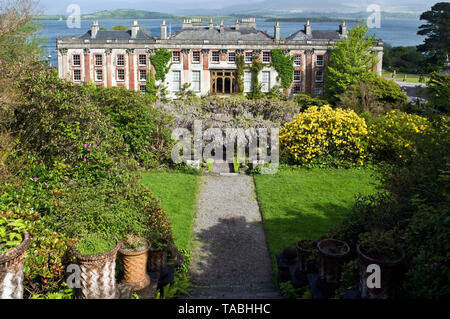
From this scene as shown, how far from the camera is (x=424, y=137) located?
10000 millimetres

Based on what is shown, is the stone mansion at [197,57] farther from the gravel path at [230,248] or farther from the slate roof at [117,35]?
the gravel path at [230,248]

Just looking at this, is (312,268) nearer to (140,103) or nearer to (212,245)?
(212,245)

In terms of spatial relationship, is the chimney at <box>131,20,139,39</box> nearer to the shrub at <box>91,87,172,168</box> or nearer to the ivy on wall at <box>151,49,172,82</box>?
the ivy on wall at <box>151,49,172,82</box>

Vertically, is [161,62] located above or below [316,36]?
below

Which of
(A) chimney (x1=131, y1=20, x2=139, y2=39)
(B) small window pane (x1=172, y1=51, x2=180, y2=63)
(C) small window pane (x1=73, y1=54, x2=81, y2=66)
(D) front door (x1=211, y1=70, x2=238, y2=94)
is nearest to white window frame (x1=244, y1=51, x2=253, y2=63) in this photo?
(D) front door (x1=211, y1=70, x2=238, y2=94)

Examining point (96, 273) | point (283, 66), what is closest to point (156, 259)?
point (96, 273)

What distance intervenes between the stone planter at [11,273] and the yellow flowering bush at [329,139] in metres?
16.1

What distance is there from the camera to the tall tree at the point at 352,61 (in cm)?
4359

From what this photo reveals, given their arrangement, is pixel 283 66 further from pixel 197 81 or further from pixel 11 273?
pixel 11 273

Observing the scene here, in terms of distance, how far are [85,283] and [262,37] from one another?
46288 mm

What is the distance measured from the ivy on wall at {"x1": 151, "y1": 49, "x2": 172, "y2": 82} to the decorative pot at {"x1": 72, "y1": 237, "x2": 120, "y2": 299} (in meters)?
44.0

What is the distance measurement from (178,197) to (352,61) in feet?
106

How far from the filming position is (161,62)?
4975 centimetres

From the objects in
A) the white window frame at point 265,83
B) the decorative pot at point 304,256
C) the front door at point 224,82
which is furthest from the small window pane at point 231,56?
the decorative pot at point 304,256
